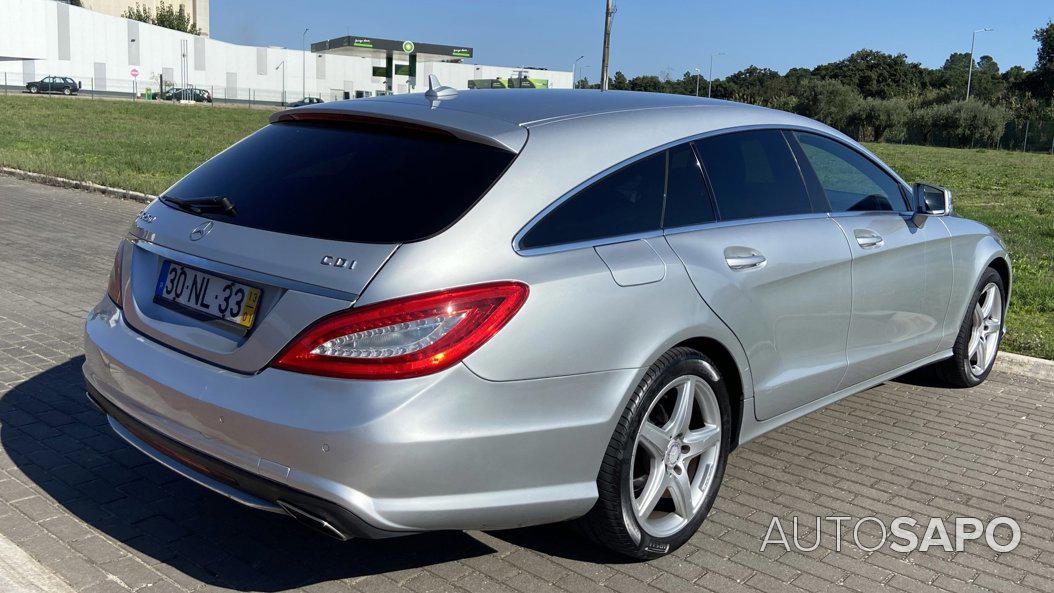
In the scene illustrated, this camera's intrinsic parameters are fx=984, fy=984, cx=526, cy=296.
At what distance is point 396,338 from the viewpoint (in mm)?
2836

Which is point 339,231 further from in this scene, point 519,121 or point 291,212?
point 519,121

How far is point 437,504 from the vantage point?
2.93m

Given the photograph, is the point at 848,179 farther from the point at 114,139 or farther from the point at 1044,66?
the point at 1044,66

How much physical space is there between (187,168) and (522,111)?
17.2 metres

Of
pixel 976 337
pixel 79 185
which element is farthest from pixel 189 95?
pixel 976 337

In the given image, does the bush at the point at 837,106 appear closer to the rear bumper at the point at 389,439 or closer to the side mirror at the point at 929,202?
the side mirror at the point at 929,202

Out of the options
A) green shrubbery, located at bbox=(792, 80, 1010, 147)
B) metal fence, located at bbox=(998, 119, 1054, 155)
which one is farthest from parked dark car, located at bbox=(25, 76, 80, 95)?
metal fence, located at bbox=(998, 119, 1054, 155)

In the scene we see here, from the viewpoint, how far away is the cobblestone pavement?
3428mm

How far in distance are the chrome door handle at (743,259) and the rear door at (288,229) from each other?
3.46ft

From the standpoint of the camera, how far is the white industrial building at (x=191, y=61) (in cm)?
7831

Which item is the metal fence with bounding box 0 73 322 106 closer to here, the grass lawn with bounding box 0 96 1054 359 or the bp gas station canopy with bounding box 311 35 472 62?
the bp gas station canopy with bounding box 311 35 472 62

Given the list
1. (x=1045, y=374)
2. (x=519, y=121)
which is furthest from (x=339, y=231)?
(x=1045, y=374)

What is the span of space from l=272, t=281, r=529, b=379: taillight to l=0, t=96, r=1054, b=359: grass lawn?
539 centimetres

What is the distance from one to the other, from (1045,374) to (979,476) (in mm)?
2206
